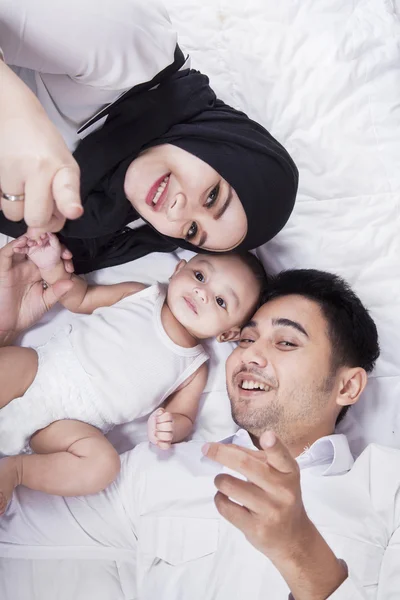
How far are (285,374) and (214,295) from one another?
0.84 ft

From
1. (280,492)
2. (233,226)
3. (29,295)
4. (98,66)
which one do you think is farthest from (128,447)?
(98,66)

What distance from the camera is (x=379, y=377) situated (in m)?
1.30

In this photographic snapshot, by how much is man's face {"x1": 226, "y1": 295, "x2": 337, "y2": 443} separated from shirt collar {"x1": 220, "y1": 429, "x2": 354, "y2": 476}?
0.04 metres

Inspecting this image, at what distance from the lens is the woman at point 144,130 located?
0.85 meters

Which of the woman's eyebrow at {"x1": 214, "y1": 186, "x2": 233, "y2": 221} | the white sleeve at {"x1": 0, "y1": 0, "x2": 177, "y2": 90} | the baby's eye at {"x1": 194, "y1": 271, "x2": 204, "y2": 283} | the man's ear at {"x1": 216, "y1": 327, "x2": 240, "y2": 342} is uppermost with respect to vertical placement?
the white sleeve at {"x1": 0, "y1": 0, "x2": 177, "y2": 90}

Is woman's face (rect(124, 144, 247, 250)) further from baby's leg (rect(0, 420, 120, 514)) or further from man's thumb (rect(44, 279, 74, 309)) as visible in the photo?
baby's leg (rect(0, 420, 120, 514))

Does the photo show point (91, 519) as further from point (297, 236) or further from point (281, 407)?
point (297, 236)

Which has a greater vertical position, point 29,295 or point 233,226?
point 233,226

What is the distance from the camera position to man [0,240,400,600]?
1050 millimetres

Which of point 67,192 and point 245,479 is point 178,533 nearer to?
point 245,479

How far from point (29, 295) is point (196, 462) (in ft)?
1.74

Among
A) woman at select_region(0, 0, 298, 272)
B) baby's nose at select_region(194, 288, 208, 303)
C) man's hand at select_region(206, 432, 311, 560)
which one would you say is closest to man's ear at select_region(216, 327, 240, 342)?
baby's nose at select_region(194, 288, 208, 303)

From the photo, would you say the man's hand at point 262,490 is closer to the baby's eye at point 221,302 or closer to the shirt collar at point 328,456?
the shirt collar at point 328,456

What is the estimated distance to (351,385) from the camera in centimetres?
117
